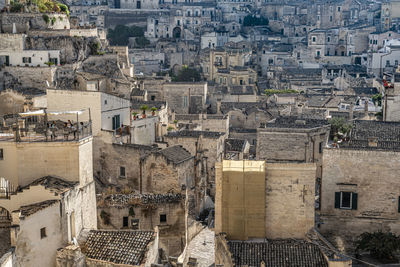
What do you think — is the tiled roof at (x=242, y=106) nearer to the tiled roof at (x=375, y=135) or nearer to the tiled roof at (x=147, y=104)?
the tiled roof at (x=147, y=104)

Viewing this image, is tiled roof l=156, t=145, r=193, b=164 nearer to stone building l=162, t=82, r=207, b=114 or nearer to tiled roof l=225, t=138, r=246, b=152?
tiled roof l=225, t=138, r=246, b=152

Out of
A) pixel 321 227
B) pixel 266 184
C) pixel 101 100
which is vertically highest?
pixel 101 100

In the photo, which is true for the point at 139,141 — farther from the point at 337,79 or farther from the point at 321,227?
the point at 337,79

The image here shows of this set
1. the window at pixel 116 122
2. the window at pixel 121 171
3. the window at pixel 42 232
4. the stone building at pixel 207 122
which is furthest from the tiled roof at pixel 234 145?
the window at pixel 42 232

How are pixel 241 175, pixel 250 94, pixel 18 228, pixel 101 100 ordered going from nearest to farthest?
1. pixel 18 228
2. pixel 241 175
3. pixel 101 100
4. pixel 250 94

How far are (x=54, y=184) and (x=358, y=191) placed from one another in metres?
11.7

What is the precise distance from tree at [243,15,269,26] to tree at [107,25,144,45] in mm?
22528

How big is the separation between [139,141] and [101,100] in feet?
18.3

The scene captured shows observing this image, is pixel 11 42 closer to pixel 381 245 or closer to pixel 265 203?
pixel 265 203

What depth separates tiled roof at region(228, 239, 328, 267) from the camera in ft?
67.9

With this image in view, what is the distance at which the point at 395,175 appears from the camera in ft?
79.0

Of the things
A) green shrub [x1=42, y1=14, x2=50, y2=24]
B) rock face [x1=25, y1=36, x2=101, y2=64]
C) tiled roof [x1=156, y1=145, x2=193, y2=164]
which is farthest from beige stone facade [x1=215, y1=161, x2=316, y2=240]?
green shrub [x1=42, y1=14, x2=50, y2=24]

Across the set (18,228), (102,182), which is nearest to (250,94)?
(102,182)

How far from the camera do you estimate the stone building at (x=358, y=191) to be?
79.2ft
